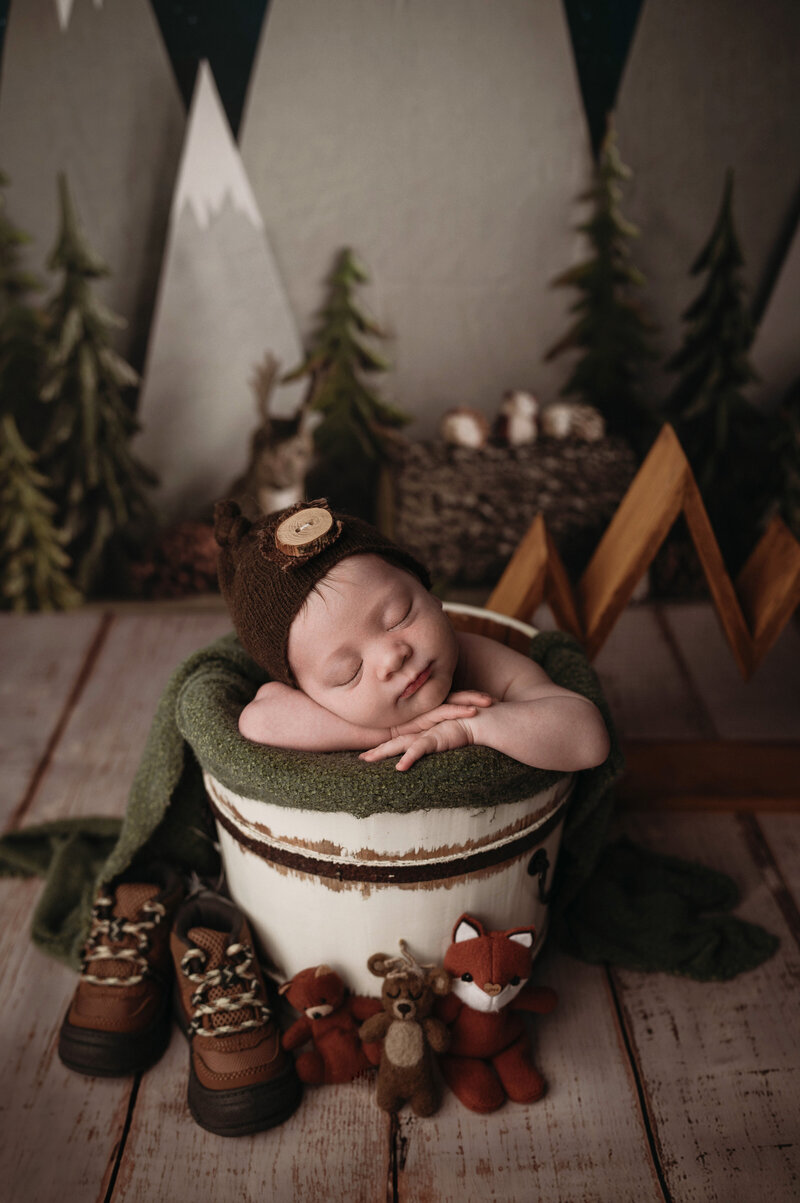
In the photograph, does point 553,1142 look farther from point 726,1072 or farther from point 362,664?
point 362,664

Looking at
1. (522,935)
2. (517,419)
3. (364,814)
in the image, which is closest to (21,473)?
(517,419)

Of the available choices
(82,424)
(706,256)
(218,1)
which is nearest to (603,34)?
(706,256)

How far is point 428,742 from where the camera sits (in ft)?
3.81

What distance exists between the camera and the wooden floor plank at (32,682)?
199cm

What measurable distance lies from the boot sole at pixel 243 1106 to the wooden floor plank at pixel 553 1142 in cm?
16

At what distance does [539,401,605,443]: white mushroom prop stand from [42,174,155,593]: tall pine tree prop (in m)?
1.11

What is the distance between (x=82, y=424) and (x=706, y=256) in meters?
1.68

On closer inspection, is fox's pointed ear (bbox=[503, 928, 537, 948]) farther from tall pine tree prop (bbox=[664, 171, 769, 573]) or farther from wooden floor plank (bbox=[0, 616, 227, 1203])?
tall pine tree prop (bbox=[664, 171, 769, 573])

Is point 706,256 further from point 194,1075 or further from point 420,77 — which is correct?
point 194,1075

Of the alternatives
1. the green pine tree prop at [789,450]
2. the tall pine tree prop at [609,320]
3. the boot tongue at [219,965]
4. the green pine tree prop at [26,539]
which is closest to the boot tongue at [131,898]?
the boot tongue at [219,965]

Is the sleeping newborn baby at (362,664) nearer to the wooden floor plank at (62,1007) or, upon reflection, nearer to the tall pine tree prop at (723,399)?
the wooden floor plank at (62,1007)

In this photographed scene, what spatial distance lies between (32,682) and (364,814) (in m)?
1.44

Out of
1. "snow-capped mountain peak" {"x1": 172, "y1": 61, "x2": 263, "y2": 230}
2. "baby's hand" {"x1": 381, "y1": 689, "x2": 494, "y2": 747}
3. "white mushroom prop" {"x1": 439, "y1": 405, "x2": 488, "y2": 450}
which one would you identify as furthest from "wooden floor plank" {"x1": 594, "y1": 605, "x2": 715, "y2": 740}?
"snow-capped mountain peak" {"x1": 172, "y1": 61, "x2": 263, "y2": 230}

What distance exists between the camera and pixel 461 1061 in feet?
4.24
